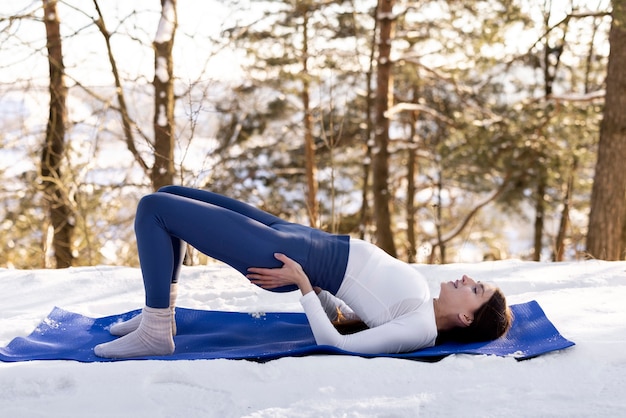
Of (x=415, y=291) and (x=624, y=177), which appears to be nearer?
(x=415, y=291)

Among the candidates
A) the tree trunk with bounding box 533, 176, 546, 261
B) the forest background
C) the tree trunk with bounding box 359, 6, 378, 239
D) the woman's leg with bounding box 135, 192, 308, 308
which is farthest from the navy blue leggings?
the tree trunk with bounding box 533, 176, 546, 261

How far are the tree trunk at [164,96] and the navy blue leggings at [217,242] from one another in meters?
2.90

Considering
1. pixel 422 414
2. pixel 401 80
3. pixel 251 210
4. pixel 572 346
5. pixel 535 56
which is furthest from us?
pixel 401 80

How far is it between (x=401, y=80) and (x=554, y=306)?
9457 mm

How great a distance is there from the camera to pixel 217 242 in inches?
85.8

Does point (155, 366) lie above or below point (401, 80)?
below

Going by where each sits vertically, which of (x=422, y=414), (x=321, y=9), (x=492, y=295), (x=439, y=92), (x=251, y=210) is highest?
(x=321, y=9)

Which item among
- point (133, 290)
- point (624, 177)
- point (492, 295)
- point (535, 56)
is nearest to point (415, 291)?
point (492, 295)

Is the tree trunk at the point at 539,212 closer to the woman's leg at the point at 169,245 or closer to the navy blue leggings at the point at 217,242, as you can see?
the navy blue leggings at the point at 217,242

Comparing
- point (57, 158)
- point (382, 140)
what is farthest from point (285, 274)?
point (382, 140)

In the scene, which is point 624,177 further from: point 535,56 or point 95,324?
point 535,56

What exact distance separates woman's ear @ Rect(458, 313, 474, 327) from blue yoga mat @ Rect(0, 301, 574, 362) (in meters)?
0.08

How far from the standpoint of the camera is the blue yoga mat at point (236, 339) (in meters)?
2.12

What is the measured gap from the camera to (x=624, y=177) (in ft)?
19.5
